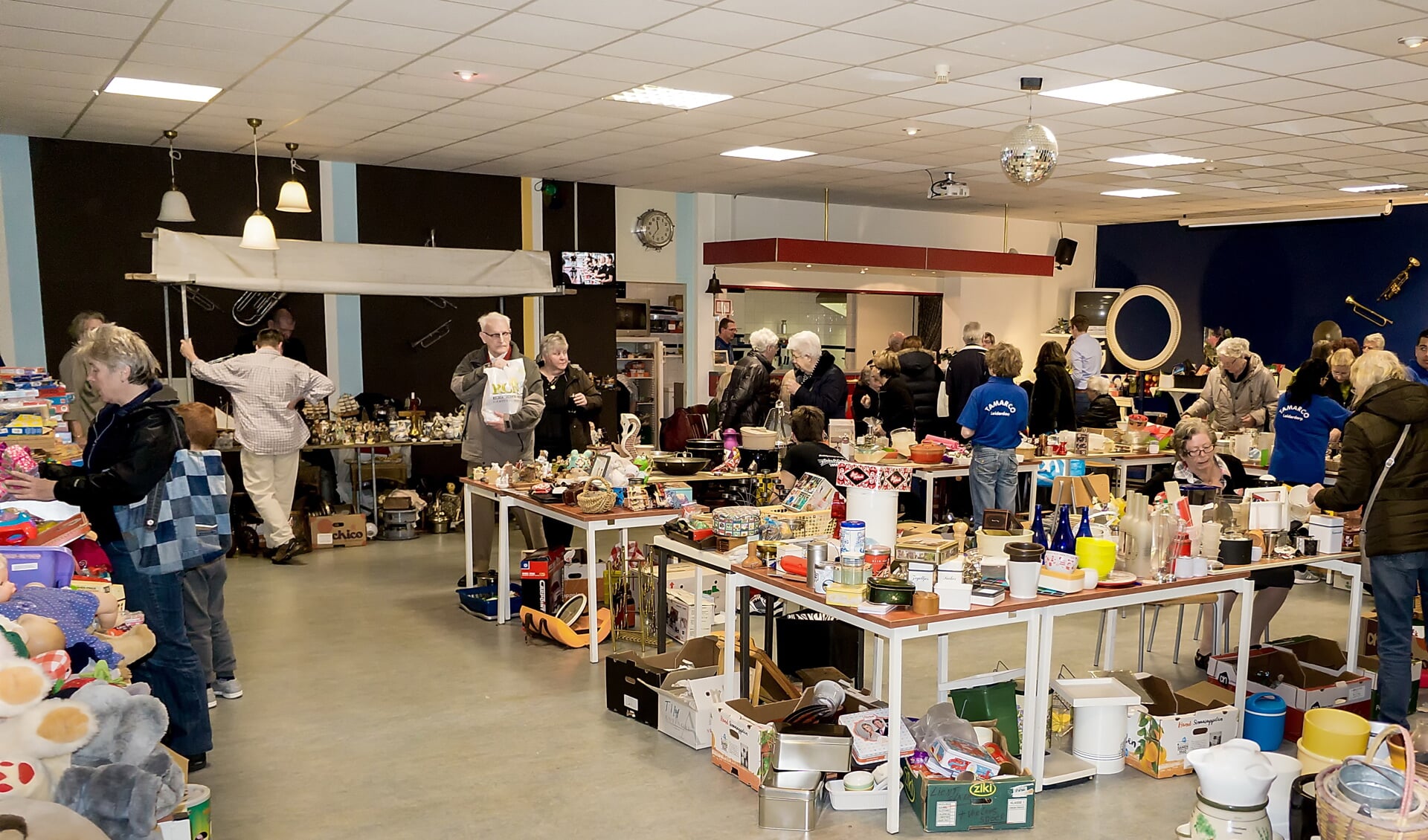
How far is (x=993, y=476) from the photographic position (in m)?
7.45

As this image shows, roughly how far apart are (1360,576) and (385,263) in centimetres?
758

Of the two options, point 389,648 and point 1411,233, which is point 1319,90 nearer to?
point 389,648

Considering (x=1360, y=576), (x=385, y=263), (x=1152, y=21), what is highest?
(x=1152, y=21)

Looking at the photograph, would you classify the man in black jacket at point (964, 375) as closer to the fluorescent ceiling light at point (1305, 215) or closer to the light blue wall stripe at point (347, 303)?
the fluorescent ceiling light at point (1305, 215)

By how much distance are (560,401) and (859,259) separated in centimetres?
495

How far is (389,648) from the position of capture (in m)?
5.68

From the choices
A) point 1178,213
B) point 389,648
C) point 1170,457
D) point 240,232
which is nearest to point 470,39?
point 389,648

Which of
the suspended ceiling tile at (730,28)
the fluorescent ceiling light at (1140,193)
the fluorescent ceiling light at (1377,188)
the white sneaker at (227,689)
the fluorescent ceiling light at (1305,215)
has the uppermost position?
the fluorescent ceiling light at (1140,193)

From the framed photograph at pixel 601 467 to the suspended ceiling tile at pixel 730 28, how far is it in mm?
→ 2219

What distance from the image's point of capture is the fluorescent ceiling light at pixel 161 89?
6.13 meters

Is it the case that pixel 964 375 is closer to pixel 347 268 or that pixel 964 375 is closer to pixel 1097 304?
pixel 347 268

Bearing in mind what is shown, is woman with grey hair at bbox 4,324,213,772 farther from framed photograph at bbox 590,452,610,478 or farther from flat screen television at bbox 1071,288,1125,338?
flat screen television at bbox 1071,288,1125,338

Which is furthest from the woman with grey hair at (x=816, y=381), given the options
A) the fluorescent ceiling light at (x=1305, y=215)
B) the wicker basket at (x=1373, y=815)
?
the fluorescent ceiling light at (x=1305, y=215)

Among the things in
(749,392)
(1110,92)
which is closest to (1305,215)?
(1110,92)
